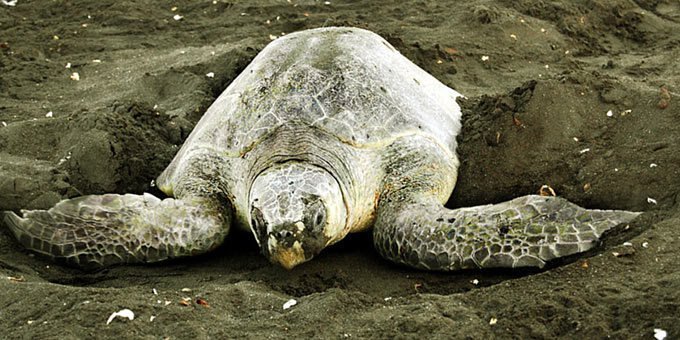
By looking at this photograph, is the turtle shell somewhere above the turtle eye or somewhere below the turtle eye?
above

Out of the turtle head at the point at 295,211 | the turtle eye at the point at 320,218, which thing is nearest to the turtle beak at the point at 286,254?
the turtle head at the point at 295,211

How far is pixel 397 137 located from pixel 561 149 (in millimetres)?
859

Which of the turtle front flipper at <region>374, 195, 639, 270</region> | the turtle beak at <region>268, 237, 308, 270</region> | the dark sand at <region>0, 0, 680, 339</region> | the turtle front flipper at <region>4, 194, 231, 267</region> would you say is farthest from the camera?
the turtle front flipper at <region>4, 194, 231, 267</region>

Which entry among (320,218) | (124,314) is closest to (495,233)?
(320,218)

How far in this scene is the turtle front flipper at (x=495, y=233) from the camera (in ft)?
12.2

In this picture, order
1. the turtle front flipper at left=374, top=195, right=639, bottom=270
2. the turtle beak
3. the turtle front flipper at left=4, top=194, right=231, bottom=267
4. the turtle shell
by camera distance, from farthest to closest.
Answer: the turtle shell → the turtle front flipper at left=4, top=194, right=231, bottom=267 → the turtle beak → the turtle front flipper at left=374, top=195, right=639, bottom=270

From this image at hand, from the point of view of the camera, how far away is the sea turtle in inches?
152

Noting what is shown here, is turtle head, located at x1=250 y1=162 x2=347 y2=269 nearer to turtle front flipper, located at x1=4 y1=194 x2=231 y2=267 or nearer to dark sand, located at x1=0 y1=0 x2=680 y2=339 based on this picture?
dark sand, located at x1=0 y1=0 x2=680 y2=339

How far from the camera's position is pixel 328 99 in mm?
4473

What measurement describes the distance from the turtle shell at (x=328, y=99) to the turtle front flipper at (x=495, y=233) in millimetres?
567

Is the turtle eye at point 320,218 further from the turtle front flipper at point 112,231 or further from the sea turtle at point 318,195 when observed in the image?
the turtle front flipper at point 112,231

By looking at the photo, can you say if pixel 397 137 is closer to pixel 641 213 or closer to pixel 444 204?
pixel 444 204

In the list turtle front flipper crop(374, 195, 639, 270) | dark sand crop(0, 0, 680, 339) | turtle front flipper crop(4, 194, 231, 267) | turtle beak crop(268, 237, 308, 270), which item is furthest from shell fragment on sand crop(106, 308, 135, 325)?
turtle front flipper crop(374, 195, 639, 270)

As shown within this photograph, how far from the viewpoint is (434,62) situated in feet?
21.0
